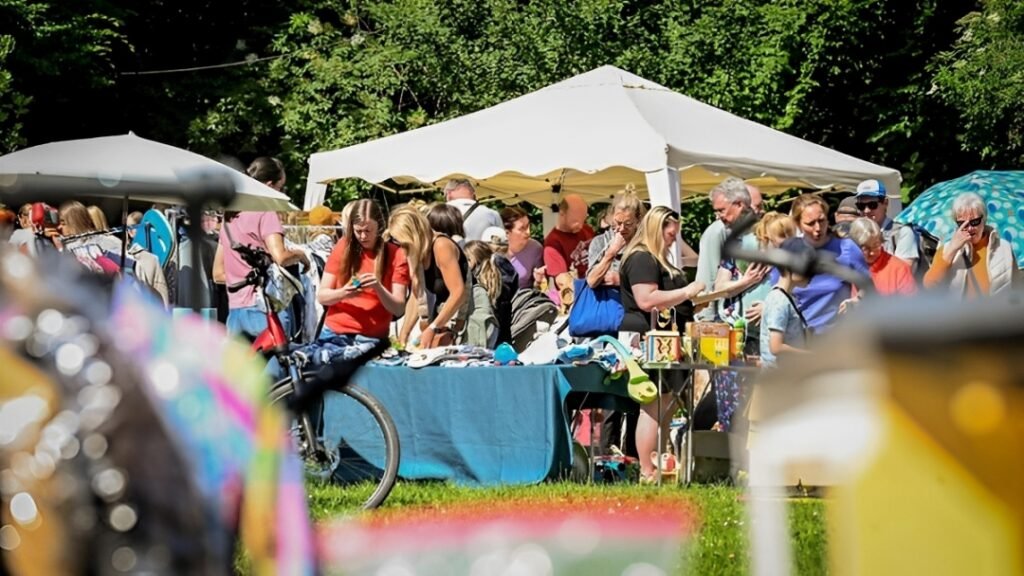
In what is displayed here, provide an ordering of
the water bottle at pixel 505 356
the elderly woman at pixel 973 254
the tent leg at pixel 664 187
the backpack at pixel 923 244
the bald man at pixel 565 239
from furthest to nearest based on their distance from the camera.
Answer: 1. the bald man at pixel 565 239
2. the tent leg at pixel 664 187
3. the backpack at pixel 923 244
4. the elderly woman at pixel 973 254
5. the water bottle at pixel 505 356

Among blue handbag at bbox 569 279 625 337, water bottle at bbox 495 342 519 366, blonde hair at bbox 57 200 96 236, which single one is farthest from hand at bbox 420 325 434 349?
blonde hair at bbox 57 200 96 236

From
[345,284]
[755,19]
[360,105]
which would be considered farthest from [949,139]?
[345,284]

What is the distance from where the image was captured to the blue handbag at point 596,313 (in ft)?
30.9

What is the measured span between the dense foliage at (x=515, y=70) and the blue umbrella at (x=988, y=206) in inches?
357

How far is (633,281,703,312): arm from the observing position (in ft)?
29.5

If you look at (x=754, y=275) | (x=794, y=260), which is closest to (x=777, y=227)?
(x=754, y=275)

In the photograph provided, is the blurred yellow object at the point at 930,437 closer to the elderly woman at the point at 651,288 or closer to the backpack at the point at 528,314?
the elderly woman at the point at 651,288

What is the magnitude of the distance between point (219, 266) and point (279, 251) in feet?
1.37

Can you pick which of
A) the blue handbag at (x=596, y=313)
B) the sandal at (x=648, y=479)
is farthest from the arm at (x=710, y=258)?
the sandal at (x=648, y=479)

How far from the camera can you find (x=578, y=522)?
2639mm

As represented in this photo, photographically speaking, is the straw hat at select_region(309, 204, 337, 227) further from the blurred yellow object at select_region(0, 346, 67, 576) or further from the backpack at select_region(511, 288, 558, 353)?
the blurred yellow object at select_region(0, 346, 67, 576)

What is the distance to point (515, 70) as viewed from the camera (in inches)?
880

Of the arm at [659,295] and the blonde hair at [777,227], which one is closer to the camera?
the blonde hair at [777,227]

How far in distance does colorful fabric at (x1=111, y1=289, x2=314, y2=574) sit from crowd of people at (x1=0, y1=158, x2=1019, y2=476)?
5.79 m
